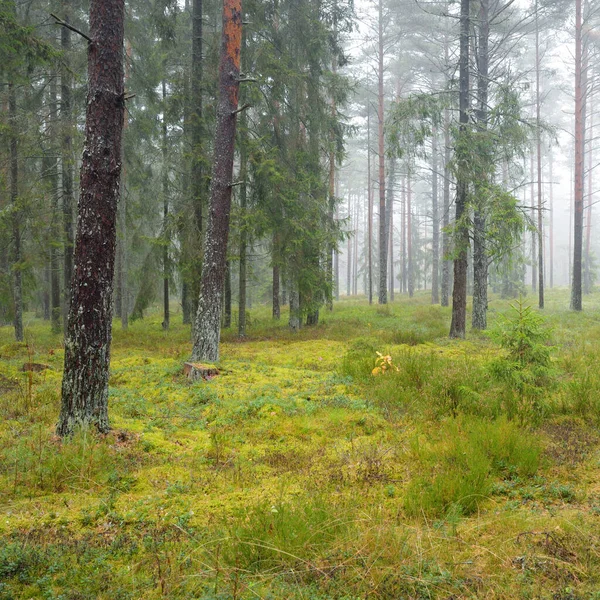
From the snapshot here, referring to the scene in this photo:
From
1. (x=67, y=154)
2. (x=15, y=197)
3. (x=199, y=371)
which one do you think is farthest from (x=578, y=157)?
(x=15, y=197)

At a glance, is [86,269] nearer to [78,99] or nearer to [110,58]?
[110,58]

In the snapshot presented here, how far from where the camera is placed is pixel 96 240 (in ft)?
16.2

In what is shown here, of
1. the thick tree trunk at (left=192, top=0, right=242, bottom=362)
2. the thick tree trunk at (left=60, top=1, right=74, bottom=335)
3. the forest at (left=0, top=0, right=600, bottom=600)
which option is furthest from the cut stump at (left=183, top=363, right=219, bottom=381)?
the thick tree trunk at (left=60, top=1, right=74, bottom=335)

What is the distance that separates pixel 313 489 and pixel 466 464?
59.8 inches

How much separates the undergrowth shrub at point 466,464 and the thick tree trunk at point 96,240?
3.65 metres

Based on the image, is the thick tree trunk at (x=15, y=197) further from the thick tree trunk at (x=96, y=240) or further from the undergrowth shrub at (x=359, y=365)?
the undergrowth shrub at (x=359, y=365)

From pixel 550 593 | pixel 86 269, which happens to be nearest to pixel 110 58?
pixel 86 269

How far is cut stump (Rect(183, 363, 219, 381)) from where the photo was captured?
324 inches

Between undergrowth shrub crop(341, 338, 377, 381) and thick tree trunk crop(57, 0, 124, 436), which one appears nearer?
thick tree trunk crop(57, 0, 124, 436)

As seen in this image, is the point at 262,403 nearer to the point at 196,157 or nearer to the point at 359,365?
the point at 359,365

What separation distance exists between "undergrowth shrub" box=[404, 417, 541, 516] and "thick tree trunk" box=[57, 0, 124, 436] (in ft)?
12.0

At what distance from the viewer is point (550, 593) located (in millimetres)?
2434

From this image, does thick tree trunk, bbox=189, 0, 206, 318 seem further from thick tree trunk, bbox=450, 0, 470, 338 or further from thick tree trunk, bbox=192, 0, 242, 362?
thick tree trunk, bbox=450, 0, 470, 338

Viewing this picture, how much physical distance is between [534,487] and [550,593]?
1697 millimetres
